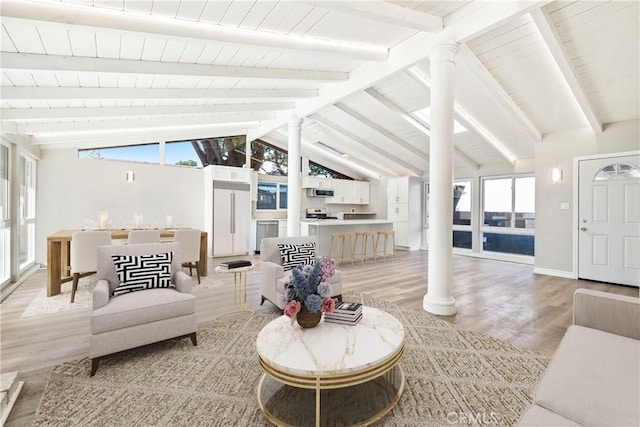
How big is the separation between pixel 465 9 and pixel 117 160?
21.7 ft

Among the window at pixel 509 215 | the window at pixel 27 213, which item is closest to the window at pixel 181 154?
the window at pixel 27 213

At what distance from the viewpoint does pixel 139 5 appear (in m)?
2.41

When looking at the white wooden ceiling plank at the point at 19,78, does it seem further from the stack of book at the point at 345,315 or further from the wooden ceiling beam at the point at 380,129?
the wooden ceiling beam at the point at 380,129

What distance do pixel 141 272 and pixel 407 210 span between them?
7.34 metres

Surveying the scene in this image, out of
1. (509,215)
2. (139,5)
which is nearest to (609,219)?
(509,215)

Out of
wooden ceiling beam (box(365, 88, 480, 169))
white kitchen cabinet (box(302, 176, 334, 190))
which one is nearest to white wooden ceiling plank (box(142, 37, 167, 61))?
wooden ceiling beam (box(365, 88, 480, 169))

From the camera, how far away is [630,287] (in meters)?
4.62

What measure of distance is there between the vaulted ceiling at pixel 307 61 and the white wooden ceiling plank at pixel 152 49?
0.02m

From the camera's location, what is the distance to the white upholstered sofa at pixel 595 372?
1.11 meters

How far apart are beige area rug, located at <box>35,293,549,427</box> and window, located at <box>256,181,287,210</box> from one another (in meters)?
5.81

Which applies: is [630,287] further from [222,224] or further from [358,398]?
[222,224]

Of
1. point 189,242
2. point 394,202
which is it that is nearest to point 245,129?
point 189,242

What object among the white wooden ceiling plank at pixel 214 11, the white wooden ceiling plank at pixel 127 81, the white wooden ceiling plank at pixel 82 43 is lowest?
the white wooden ceiling plank at pixel 82 43

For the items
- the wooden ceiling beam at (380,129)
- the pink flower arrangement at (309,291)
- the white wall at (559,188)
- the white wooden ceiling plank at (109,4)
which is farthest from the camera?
the wooden ceiling beam at (380,129)
